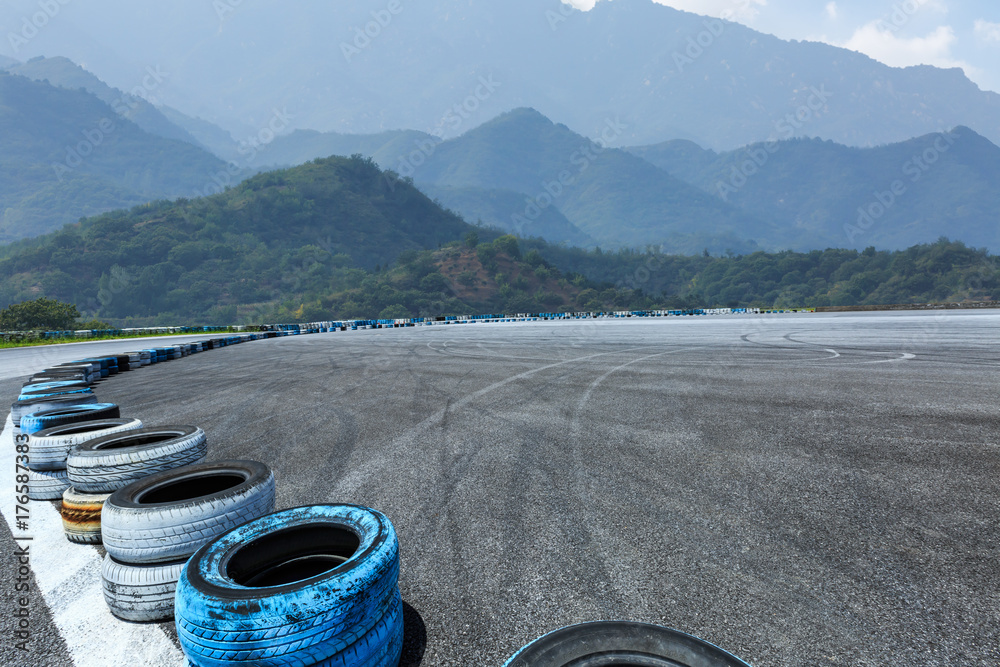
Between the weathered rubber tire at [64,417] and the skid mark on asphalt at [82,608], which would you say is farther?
the weathered rubber tire at [64,417]

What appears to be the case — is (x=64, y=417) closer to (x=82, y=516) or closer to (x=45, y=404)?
(x=45, y=404)

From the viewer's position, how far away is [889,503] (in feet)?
14.1

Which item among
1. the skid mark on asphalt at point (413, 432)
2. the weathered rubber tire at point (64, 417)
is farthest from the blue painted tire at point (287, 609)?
the weathered rubber tire at point (64, 417)

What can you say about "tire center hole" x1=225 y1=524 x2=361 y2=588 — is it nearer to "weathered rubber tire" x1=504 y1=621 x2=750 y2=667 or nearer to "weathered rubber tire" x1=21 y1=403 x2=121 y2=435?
"weathered rubber tire" x1=504 y1=621 x2=750 y2=667

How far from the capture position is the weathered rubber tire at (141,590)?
3.05 m

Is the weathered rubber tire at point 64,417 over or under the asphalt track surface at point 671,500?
over

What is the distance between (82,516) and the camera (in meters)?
3.93

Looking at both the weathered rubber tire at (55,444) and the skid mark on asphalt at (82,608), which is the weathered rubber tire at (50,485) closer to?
the weathered rubber tire at (55,444)

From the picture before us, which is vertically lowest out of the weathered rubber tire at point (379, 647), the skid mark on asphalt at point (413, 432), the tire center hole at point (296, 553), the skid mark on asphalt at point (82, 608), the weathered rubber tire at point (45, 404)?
the skid mark on asphalt at point (82, 608)

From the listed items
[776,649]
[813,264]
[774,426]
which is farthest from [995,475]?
[813,264]

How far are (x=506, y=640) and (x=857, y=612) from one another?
213 cm

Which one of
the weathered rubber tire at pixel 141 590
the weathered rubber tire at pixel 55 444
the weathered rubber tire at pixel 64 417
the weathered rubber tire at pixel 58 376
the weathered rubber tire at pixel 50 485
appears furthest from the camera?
the weathered rubber tire at pixel 58 376

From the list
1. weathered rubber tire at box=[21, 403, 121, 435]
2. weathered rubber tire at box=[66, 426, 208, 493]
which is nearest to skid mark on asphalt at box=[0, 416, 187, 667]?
Result: weathered rubber tire at box=[66, 426, 208, 493]

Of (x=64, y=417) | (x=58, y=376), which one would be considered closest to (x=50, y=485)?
(x=64, y=417)
